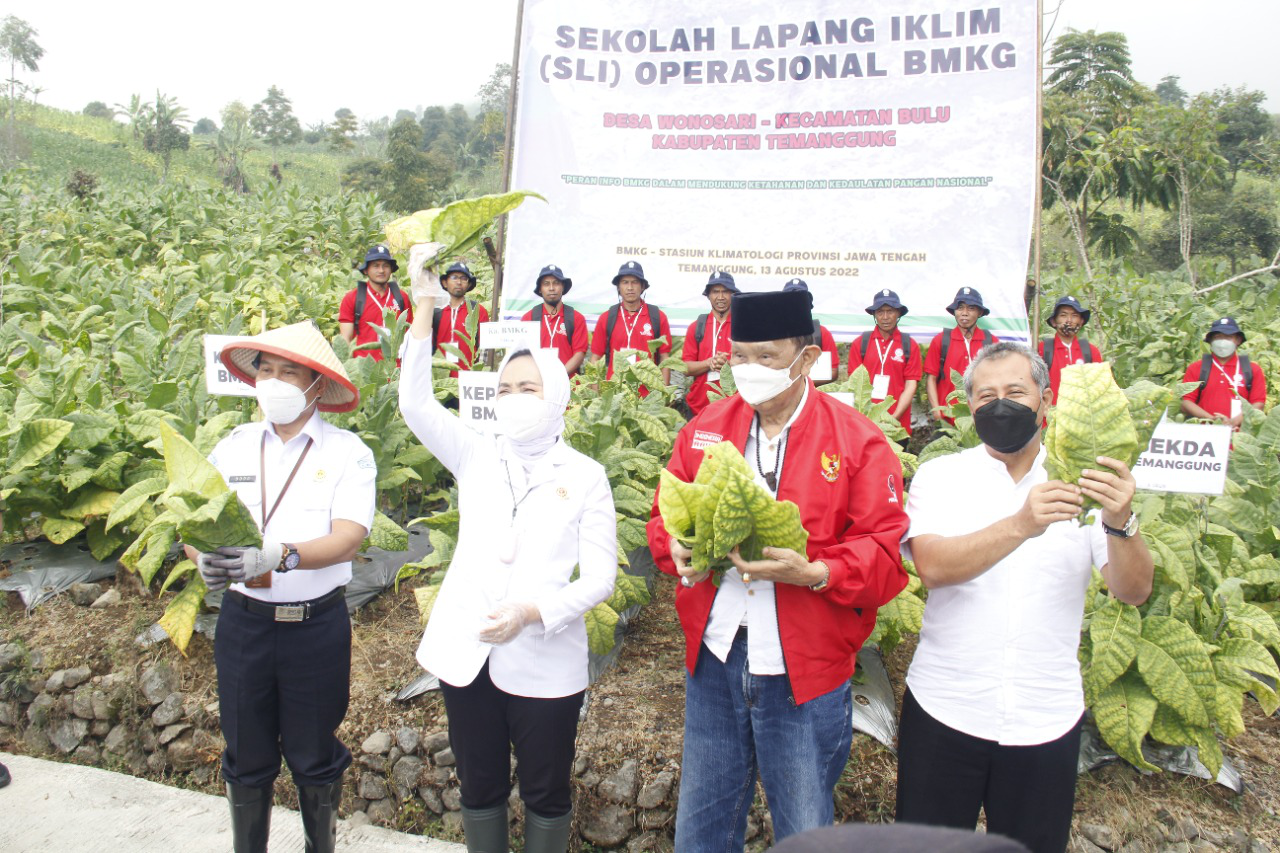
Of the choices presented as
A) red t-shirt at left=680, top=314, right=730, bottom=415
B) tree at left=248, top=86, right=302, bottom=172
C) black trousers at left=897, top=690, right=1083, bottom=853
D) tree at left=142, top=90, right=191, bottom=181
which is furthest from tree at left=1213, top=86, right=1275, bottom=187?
tree at left=248, top=86, right=302, bottom=172

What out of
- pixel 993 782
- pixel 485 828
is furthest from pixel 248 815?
pixel 993 782

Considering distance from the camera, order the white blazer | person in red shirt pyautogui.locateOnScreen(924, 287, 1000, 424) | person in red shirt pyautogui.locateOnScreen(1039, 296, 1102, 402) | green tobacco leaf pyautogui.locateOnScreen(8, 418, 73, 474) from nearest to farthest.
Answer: the white blazer → green tobacco leaf pyautogui.locateOnScreen(8, 418, 73, 474) → person in red shirt pyautogui.locateOnScreen(924, 287, 1000, 424) → person in red shirt pyautogui.locateOnScreen(1039, 296, 1102, 402)

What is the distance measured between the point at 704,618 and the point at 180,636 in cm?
182

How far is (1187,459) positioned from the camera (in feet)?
9.05

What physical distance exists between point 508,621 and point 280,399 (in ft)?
3.37

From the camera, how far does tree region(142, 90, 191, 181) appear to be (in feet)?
113

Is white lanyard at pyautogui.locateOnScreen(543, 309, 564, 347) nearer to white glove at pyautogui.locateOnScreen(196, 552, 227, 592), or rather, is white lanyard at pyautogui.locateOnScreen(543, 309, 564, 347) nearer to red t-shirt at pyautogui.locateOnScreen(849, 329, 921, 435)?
red t-shirt at pyautogui.locateOnScreen(849, 329, 921, 435)

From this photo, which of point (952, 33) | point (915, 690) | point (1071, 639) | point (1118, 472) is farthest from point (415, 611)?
point (952, 33)

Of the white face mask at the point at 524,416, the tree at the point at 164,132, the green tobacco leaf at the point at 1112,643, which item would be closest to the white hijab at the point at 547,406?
the white face mask at the point at 524,416

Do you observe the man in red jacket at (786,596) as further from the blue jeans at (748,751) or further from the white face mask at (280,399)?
the white face mask at (280,399)

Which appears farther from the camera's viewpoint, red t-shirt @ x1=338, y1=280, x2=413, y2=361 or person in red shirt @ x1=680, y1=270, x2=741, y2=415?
red t-shirt @ x1=338, y1=280, x2=413, y2=361

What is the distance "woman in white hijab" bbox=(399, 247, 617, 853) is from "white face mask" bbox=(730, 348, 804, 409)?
0.52 m

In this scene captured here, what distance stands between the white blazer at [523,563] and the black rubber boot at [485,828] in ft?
1.31

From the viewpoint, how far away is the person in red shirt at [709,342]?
541 cm
